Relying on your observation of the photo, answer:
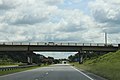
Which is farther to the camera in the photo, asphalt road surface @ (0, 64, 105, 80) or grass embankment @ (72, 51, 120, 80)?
asphalt road surface @ (0, 64, 105, 80)

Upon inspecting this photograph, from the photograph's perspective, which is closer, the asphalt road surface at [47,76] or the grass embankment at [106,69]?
the grass embankment at [106,69]

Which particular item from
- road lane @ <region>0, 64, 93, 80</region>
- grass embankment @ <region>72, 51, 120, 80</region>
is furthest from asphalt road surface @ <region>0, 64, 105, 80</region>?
grass embankment @ <region>72, 51, 120, 80</region>

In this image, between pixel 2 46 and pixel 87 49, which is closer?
pixel 2 46

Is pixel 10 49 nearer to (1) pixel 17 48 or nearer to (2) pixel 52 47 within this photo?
(1) pixel 17 48

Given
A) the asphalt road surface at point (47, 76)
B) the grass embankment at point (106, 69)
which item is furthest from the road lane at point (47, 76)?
the grass embankment at point (106, 69)

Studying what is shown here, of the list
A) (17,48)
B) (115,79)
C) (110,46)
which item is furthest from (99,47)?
(115,79)

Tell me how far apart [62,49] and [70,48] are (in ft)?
8.63

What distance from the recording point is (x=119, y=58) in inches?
3383

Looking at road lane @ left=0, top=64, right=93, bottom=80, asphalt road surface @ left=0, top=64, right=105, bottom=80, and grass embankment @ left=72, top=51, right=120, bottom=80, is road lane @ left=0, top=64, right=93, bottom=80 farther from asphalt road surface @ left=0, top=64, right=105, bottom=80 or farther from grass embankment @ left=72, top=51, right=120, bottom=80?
grass embankment @ left=72, top=51, right=120, bottom=80

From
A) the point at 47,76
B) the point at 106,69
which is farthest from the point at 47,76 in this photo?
the point at 106,69

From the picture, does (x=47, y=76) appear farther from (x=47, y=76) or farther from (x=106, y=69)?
(x=106, y=69)

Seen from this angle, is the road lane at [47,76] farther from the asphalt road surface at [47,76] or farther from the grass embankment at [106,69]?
the grass embankment at [106,69]

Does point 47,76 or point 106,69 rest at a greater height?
point 106,69

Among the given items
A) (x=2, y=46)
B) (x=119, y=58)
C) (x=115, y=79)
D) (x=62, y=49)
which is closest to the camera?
(x=115, y=79)
